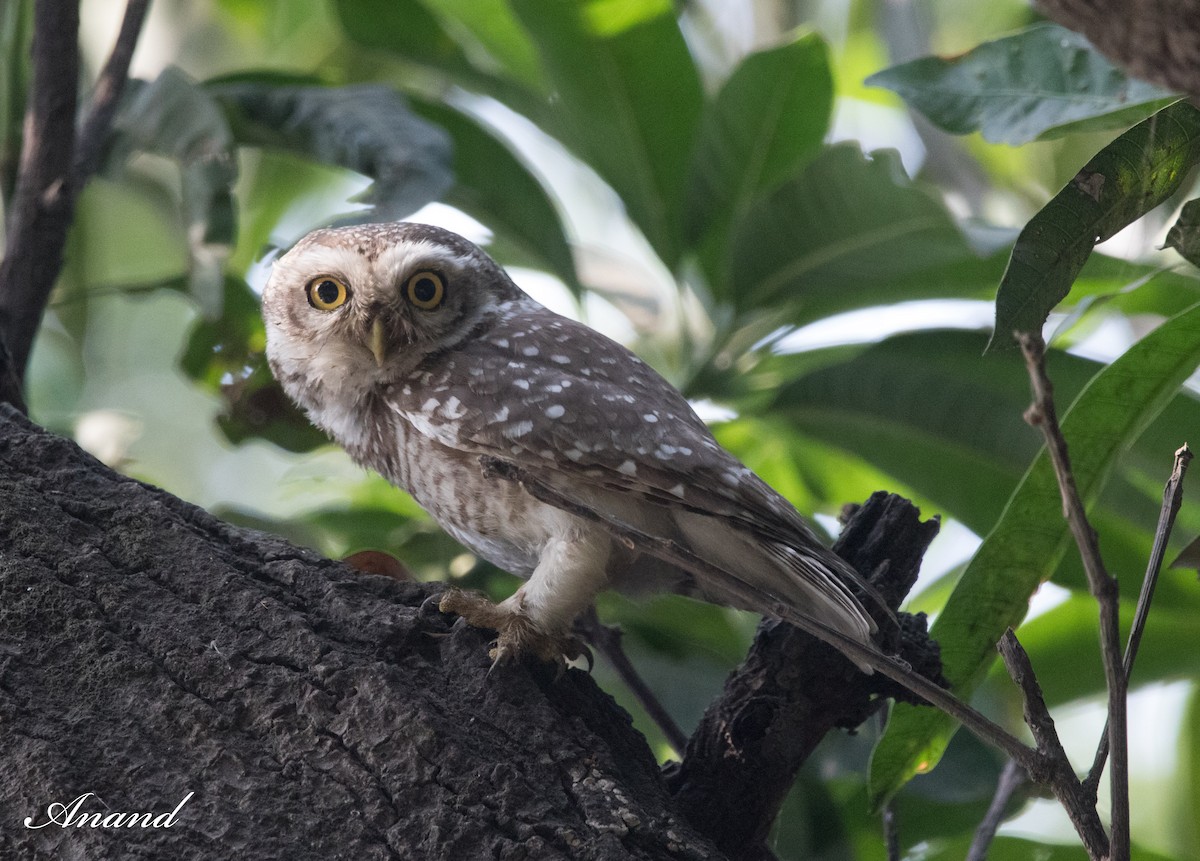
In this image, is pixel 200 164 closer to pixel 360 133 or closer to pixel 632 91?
pixel 360 133

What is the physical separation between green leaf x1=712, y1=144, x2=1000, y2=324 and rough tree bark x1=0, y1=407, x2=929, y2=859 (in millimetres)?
1717

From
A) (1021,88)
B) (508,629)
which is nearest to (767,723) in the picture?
(508,629)

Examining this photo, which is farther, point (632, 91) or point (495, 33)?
point (495, 33)

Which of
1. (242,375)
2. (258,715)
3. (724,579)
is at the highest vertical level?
(724,579)

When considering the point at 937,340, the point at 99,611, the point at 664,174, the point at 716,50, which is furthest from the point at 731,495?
the point at 716,50

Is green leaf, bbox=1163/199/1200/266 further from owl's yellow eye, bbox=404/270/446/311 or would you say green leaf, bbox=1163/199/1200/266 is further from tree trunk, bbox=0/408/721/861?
owl's yellow eye, bbox=404/270/446/311

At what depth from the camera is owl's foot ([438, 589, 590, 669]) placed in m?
2.00

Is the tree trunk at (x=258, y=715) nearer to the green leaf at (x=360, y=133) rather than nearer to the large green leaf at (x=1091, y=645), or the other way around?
the green leaf at (x=360, y=133)

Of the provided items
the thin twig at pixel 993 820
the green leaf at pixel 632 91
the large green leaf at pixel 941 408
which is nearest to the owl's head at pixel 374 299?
the green leaf at pixel 632 91

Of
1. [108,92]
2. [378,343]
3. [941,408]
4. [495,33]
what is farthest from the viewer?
[495,33]

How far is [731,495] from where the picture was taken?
7.45 feet

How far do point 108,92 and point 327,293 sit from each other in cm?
87

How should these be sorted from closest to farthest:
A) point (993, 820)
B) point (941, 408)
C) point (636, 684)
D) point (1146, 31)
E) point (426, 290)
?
point (1146, 31) < point (993, 820) < point (636, 684) < point (426, 290) < point (941, 408)

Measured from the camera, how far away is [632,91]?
11.8 ft
